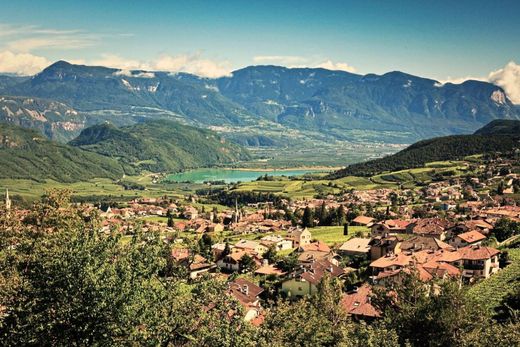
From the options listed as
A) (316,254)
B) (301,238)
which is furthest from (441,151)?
(316,254)

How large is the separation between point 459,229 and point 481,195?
4693 cm

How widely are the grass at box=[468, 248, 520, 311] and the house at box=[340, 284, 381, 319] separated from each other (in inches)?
238

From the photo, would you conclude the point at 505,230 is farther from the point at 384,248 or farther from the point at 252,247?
the point at 252,247

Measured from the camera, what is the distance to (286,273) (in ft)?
160

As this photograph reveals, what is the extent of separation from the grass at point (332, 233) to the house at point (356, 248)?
20.3 ft

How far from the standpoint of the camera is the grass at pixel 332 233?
209 feet

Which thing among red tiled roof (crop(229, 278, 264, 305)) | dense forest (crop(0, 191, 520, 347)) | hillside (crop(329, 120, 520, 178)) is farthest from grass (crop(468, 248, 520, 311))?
hillside (crop(329, 120, 520, 178))

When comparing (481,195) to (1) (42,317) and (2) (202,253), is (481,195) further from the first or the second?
(1) (42,317)

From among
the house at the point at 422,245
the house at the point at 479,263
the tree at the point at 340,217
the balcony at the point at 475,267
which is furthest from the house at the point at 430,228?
the tree at the point at 340,217

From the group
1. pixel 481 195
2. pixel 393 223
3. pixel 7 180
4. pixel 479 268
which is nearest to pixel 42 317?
pixel 479 268

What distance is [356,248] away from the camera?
176 feet

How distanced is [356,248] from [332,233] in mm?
16505

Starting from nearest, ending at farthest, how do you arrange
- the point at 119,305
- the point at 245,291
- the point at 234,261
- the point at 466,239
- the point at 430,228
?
the point at 119,305
the point at 245,291
the point at 466,239
the point at 234,261
the point at 430,228

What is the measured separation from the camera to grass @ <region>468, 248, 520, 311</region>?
30938 millimetres
